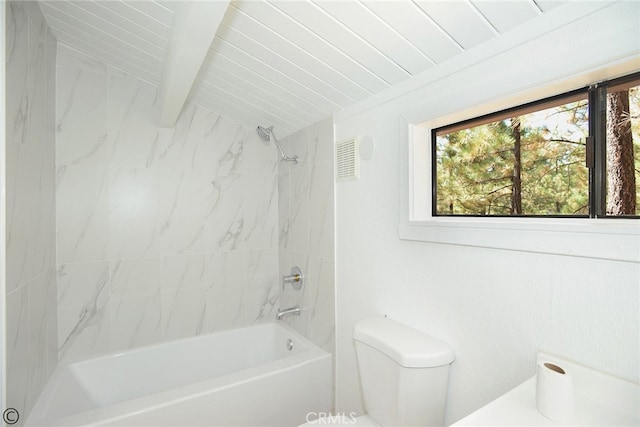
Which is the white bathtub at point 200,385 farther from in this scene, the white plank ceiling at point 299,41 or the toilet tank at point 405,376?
the white plank ceiling at point 299,41

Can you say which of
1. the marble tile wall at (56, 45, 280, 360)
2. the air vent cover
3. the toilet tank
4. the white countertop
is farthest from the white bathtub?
the white countertop

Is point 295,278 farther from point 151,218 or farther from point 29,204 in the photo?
point 29,204

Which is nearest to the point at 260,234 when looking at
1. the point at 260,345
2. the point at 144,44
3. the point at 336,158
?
the point at 260,345

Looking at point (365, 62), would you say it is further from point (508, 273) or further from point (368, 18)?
point (508, 273)

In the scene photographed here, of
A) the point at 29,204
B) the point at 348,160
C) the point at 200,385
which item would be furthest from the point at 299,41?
the point at 200,385

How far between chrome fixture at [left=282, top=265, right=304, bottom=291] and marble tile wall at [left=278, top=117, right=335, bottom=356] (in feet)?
0.12

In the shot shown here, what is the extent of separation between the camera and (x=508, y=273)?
106 centimetres

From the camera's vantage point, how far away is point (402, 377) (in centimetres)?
116

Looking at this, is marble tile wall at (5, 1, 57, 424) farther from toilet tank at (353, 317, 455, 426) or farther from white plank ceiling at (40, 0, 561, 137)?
toilet tank at (353, 317, 455, 426)

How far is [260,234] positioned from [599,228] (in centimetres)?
218

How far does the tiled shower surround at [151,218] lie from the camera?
6.50ft

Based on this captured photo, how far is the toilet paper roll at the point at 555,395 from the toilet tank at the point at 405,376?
0.39 meters

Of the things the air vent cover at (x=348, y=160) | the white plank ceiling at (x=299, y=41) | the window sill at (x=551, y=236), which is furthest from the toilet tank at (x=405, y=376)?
the white plank ceiling at (x=299, y=41)

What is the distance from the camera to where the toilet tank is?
3.79 ft
